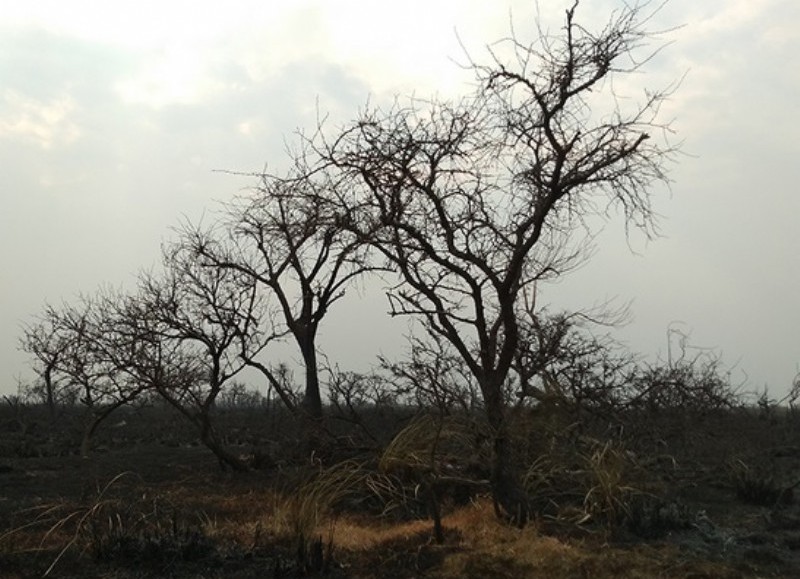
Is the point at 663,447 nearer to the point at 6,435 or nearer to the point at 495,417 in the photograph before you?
the point at 495,417

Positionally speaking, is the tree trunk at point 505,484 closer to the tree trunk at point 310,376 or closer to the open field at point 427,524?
the open field at point 427,524

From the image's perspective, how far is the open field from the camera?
303 inches

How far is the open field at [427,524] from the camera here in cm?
770

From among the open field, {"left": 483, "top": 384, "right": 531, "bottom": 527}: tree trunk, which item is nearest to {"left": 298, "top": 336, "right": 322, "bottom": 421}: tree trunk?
the open field

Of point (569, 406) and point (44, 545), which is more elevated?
point (569, 406)

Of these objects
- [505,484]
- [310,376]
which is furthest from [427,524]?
[310,376]

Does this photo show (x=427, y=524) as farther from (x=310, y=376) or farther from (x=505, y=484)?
(x=310, y=376)

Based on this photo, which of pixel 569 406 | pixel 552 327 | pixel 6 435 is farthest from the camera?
pixel 6 435

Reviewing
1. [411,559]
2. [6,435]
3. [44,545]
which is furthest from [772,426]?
[6,435]

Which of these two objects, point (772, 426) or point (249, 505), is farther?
point (772, 426)

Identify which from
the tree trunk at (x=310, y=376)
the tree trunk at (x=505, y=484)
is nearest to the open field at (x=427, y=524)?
the tree trunk at (x=505, y=484)

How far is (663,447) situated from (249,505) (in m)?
7.35

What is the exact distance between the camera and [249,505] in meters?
12.2

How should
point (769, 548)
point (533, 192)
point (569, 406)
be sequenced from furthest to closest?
point (569, 406) < point (533, 192) < point (769, 548)
